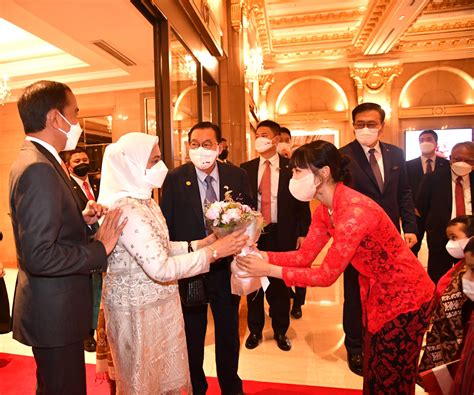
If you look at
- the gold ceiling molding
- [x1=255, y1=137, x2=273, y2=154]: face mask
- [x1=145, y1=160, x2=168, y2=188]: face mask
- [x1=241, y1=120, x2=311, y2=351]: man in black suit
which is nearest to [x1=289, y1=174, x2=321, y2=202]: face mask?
[x1=145, y1=160, x2=168, y2=188]: face mask

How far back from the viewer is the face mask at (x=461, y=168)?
10.9 feet

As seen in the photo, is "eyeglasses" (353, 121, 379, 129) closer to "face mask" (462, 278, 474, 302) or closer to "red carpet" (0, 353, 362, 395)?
"face mask" (462, 278, 474, 302)

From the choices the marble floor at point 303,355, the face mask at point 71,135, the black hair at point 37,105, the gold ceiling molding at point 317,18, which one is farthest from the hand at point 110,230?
the gold ceiling molding at point 317,18

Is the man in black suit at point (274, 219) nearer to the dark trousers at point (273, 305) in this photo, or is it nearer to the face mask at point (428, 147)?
the dark trousers at point (273, 305)

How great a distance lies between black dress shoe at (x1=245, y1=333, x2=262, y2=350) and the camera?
324 centimetres

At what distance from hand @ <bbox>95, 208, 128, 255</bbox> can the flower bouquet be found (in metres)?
0.46

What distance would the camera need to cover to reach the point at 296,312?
3.99m

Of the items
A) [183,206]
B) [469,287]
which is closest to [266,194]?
[183,206]

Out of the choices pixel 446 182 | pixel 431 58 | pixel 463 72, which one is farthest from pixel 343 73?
pixel 446 182

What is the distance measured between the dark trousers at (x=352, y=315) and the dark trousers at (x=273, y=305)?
608mm

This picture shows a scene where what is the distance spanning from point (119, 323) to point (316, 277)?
0.92 m

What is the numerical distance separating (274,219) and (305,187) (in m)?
1.61

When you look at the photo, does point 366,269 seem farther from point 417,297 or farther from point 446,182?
point 446,182

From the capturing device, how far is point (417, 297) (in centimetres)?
173
